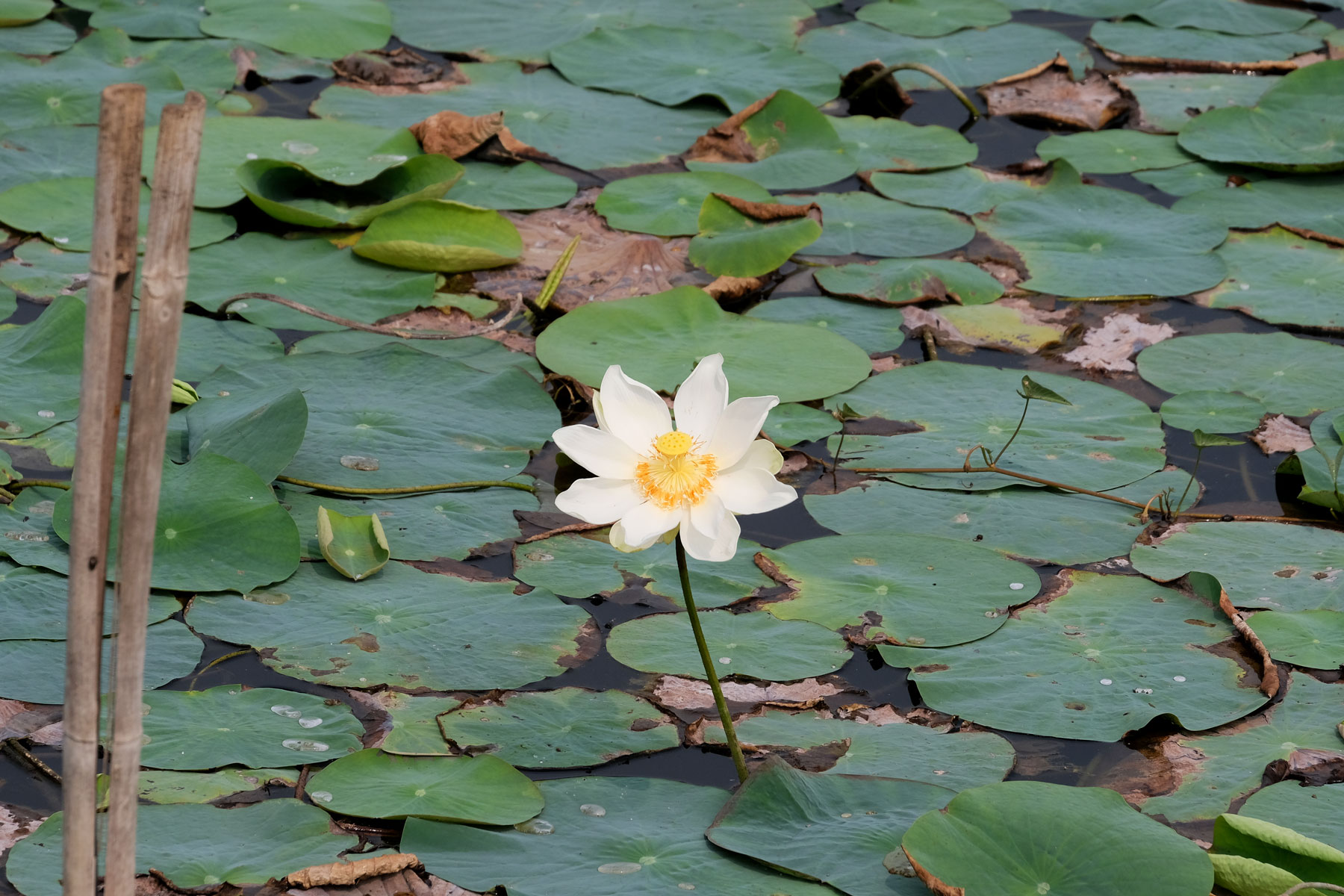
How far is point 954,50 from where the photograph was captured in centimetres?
499

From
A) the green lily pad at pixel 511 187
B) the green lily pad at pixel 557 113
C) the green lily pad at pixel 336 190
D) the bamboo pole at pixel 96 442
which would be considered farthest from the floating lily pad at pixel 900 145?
the bamboo pole at pixel 96 442

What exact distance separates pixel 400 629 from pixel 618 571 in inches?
17.7

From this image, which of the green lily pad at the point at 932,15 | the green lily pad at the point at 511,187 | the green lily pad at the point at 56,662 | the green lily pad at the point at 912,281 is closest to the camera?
the green lily pad at the point at 56,662

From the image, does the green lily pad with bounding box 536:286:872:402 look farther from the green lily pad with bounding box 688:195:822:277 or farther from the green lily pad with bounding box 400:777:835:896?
the green lily pad with bounding box 400:777:835:896

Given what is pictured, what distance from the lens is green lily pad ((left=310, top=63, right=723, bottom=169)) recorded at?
4266 millimetres

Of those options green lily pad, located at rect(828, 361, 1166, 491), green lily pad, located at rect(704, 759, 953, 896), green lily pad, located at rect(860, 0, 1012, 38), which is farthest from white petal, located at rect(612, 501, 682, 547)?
green lily pad, located at rect(860, 0, 1012, 38)

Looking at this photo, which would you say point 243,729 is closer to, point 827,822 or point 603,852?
point 603,852

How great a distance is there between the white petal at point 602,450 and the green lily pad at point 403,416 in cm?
101

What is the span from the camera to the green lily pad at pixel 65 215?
3609 millimetres

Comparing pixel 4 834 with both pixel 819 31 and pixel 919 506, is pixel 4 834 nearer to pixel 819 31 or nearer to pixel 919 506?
pixel 919 506

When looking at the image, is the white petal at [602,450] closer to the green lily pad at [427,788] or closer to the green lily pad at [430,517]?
the green lily pad at [427,788]

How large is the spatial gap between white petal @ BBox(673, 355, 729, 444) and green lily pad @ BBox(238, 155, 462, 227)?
2058 mm

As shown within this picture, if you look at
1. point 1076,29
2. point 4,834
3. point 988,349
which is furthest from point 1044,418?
point 1076,29

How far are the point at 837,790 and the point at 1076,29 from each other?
4.10m
